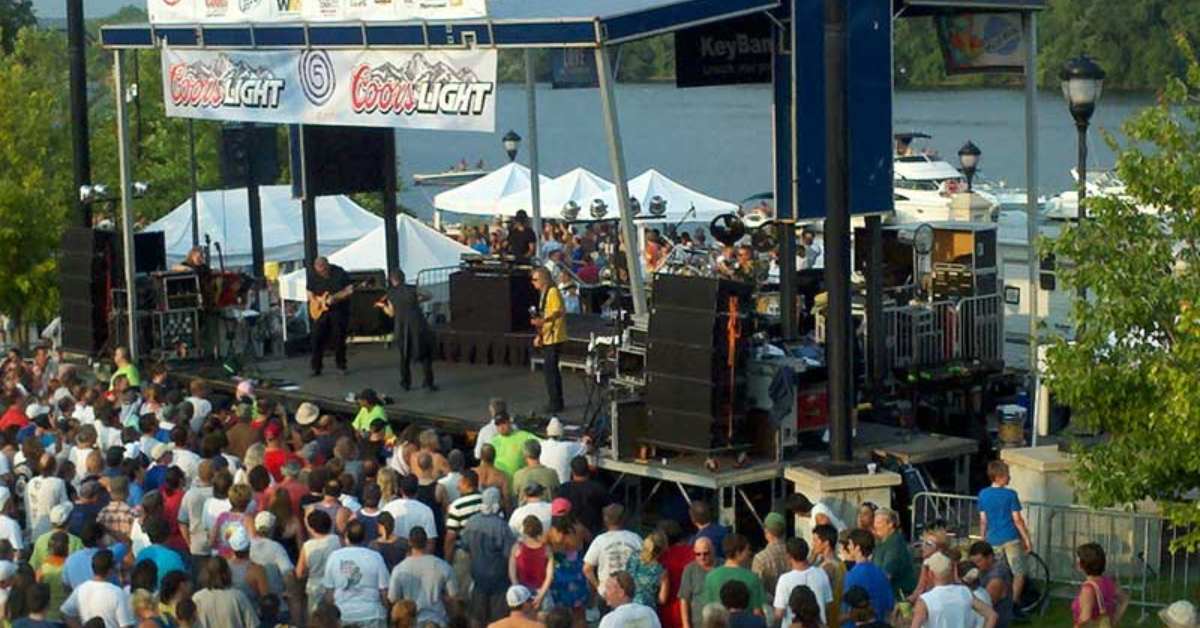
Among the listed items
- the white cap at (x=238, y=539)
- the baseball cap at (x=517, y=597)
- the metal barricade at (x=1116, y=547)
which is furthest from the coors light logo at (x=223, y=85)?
the baseball cap at (x=517, y=597)

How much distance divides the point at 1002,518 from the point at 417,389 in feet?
28.2

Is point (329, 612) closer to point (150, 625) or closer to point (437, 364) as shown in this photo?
point (150, 625)

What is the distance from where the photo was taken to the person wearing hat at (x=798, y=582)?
11.4m

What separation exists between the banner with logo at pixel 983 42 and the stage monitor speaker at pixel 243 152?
934 centimetres

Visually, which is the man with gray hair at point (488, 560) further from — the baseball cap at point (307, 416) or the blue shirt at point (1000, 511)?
the baseball cap at point (307, 416)

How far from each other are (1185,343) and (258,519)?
5259mm

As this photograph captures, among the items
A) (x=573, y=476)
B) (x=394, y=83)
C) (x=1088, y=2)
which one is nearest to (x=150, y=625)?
(x=573, y=476)

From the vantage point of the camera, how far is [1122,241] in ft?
41.4

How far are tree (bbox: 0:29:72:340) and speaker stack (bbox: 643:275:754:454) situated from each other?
12.1m

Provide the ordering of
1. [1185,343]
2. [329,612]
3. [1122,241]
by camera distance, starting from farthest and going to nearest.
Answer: [1122,241] → [1185,343] → [329,612]

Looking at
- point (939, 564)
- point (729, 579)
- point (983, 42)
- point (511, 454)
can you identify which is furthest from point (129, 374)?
point (939, 564)

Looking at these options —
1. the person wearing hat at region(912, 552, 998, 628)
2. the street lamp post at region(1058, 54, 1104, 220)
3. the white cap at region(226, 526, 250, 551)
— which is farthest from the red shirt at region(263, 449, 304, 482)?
the street lamp post at region(1058, 54, 1104, 220)

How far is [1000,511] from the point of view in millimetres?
13977

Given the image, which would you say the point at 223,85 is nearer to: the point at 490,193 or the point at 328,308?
the point at 328,308
